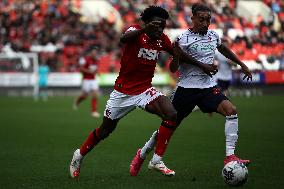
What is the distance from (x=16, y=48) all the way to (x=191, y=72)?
103ft

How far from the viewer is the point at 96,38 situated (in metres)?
44.2

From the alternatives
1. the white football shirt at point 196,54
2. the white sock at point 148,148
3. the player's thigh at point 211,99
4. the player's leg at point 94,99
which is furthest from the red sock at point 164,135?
the player's leg at point 94,99

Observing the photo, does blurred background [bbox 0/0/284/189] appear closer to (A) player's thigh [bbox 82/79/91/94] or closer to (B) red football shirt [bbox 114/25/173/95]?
(A) player's thigh [bbox 82/79/91/94]

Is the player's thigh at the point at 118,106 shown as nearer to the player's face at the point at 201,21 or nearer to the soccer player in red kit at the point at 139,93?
the soccer player in red kit at the point at 139,93

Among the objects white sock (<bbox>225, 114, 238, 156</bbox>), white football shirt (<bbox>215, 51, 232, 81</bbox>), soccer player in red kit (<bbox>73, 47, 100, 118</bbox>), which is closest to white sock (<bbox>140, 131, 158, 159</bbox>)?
white sock (<bbox>225, 114, 238, 156</bbox>)

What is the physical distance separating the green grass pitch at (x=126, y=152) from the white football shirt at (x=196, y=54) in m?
1.41

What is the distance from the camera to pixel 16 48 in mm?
41656

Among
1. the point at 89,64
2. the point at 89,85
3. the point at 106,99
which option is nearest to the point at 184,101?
the point at 89,64

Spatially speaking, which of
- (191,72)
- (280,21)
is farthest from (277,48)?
(191,72)

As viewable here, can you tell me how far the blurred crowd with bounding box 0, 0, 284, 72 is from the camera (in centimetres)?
4212

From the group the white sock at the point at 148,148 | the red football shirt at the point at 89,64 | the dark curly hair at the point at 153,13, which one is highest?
the dark curly hair at the point at 153,13

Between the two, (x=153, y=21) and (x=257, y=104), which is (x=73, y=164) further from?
(x=257, y=104)

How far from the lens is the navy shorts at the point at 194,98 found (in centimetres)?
1120

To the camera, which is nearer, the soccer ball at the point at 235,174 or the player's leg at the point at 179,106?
the soccer ball at the point at 235,174
